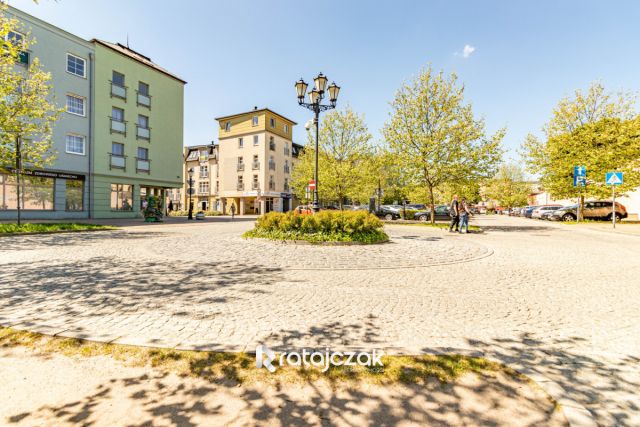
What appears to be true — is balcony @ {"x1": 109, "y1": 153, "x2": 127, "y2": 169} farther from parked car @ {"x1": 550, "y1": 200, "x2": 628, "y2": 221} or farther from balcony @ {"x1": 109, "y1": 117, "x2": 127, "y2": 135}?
parked car @ {"x1": 550, "y1": 200, "x2": 628, "y2": 221}

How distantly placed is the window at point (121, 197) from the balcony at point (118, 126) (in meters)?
4.93

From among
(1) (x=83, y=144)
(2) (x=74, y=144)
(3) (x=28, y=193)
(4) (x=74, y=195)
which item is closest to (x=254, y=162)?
(1) (x=83, y=144)

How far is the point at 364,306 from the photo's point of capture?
4379 mm

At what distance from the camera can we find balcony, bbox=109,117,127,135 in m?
26.2

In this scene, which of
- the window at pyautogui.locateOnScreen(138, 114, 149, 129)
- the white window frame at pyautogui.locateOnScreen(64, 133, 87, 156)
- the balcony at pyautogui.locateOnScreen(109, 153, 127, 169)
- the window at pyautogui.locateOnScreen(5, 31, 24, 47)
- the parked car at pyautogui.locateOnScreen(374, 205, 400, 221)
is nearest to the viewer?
the window at pyautogui.locateOnScreen(5, 31, 24, 47)

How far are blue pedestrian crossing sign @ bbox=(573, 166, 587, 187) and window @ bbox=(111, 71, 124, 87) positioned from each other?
38.4 meters

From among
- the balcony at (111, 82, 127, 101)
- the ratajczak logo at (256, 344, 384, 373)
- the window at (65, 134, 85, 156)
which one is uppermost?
the balcony at (111, 82, 127, 101)

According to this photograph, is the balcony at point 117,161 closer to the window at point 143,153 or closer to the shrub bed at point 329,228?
the window at point 143,153

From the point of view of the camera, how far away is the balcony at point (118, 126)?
26.2 metres

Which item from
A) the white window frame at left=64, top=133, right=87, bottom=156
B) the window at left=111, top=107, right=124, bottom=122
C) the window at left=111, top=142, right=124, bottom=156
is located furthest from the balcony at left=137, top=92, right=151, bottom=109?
the white window frame at left=64, top=133, right=87, bottom=156

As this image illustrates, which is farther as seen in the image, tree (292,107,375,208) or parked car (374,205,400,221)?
parked car (374,205,400,221)

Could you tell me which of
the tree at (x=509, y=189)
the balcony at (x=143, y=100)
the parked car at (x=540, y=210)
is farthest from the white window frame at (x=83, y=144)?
the tree at (x=509, y=189)

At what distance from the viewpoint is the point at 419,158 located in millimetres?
19797

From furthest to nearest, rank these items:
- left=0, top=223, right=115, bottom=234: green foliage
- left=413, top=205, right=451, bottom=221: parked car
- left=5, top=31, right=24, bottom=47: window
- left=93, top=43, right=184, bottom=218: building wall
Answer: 1. left=413, top=205, right=451, bottom=221: parked car
2. left=93, top=43, right=184, bottom=218: building wall
3. left=0, top=223, right=115, bottom=234: green foliage
4. left=5, top=31, right=24, bottom=47: window
